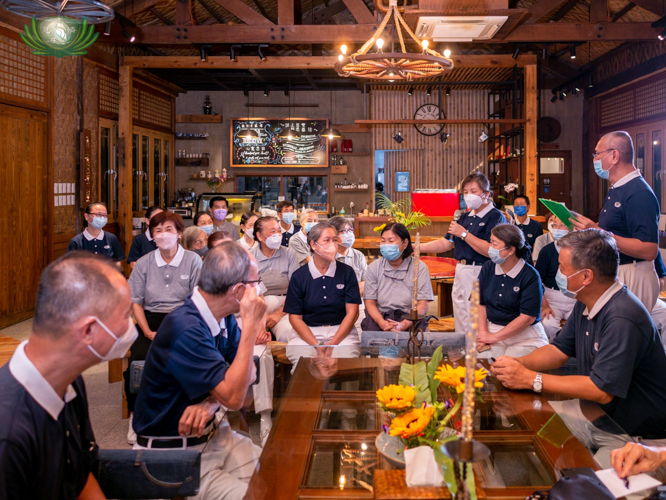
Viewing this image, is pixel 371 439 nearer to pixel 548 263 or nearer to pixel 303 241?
pixel 548 263

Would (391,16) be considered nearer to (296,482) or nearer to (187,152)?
(296,482)

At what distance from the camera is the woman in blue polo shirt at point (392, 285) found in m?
4.05

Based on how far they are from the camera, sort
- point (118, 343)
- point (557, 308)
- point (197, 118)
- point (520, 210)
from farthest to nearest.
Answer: point (197, 118), point (520, 210), point (557, 308), point (118, 343)

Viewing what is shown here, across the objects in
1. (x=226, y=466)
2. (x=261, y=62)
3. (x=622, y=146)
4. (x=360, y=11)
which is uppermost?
(x=360, y=11)

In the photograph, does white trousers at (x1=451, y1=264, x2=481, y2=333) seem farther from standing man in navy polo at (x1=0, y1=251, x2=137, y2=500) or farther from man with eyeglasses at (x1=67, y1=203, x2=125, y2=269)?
standing man in navy polo at (x1=0, y1=251, x2=137, y2=500)

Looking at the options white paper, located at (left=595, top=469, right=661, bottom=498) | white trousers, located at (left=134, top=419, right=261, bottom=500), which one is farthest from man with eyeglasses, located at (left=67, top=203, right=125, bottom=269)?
white paper, located at (left=595, top=469, right=661, bottom=498)

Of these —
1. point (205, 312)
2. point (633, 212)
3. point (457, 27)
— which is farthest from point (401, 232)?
point (457, 27)

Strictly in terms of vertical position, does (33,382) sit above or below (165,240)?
below

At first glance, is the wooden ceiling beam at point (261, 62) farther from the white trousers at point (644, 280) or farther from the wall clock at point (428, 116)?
the white trousers at point (644, 280)

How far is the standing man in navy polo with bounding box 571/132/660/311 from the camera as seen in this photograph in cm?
331

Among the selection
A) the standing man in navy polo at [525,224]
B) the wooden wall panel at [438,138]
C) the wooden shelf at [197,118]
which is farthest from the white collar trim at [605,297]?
the wooden shelf at [197,118]

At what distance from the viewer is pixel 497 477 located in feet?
5.47

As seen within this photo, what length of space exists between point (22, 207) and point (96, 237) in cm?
159

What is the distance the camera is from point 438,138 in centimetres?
1284
